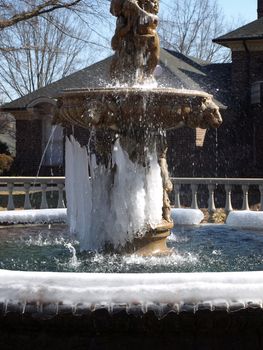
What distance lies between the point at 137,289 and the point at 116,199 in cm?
281

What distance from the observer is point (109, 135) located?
21.2 feet

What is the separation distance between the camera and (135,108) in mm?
5680

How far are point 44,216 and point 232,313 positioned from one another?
548 cm

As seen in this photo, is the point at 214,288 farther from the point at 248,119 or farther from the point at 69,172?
the point at 248,119

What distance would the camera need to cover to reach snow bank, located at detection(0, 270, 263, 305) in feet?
11.6

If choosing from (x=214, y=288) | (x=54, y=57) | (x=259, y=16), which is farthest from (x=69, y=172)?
→ (x=54, y=57)

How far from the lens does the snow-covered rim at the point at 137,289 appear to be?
3531 mm

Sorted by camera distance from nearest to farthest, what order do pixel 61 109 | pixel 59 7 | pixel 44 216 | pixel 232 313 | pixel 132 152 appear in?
pixel 232 313
pixel 61 109
pixel 132 152
pixel 44 216
pixel 59 7

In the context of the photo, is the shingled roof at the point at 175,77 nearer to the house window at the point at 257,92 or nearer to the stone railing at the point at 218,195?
the house window at the point at 257,92

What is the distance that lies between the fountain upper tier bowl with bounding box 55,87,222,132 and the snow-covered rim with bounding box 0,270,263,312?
220 centimetres

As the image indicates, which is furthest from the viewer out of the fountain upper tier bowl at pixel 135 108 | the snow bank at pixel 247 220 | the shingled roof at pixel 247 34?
the shingled roof at pixel 247 34

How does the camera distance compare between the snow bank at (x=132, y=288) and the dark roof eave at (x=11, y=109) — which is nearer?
the snow bank at (x=132, y=288)

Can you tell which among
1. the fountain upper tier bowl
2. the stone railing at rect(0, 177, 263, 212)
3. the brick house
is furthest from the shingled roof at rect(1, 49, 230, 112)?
the fountain upper tier bowl

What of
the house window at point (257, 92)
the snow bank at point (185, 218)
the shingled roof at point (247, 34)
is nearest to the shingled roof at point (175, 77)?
the house window at point (257, 92)
